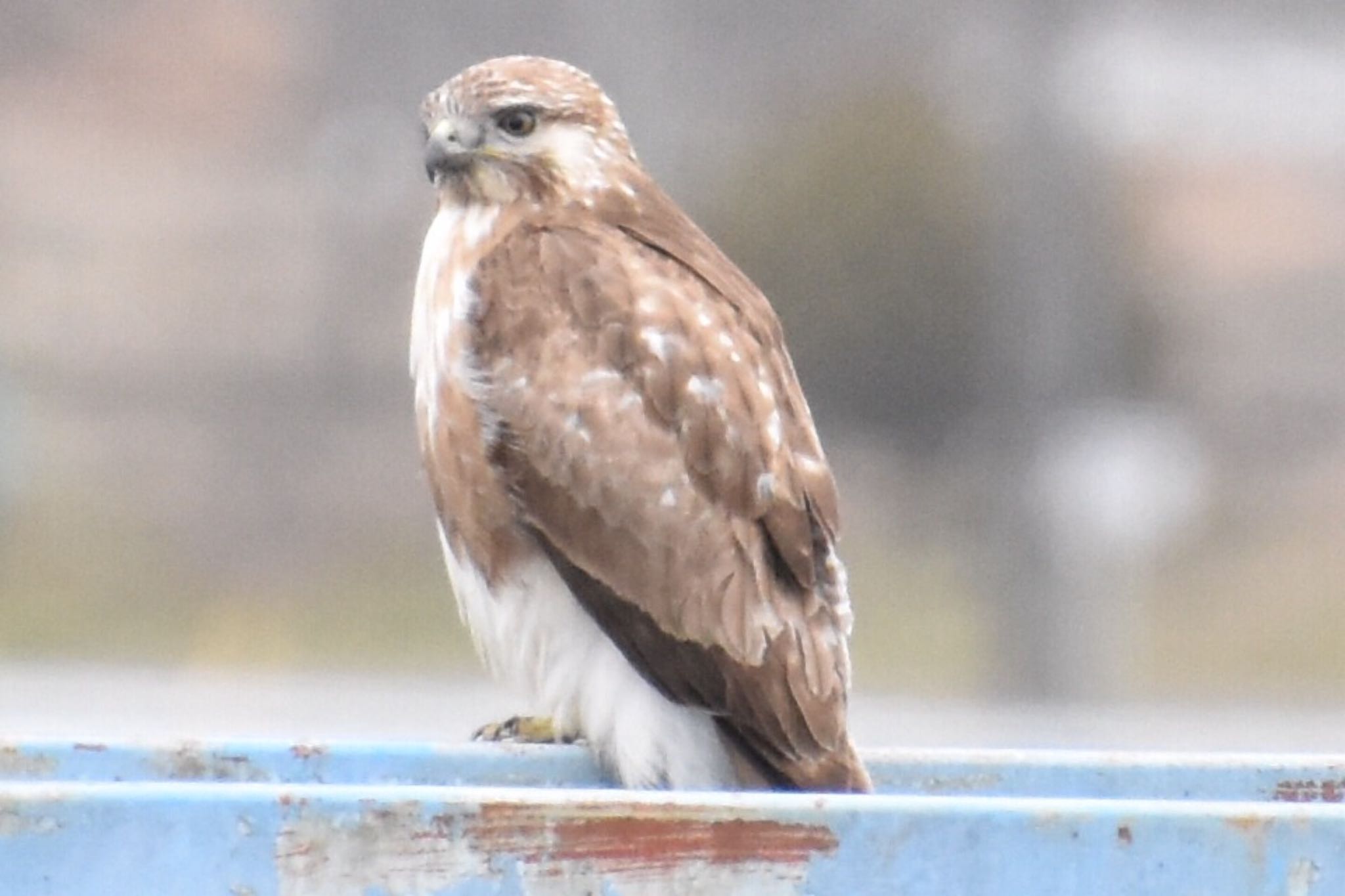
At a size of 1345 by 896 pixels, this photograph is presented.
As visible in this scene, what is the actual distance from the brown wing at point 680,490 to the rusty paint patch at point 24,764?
3.22ft

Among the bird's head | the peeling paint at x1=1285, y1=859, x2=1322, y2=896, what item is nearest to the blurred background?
the bird's head

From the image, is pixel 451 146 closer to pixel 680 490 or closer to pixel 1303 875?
pixel 680 490

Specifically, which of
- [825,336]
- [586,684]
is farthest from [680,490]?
[825,336]

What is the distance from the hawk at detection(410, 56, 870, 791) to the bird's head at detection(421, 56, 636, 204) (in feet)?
0.78

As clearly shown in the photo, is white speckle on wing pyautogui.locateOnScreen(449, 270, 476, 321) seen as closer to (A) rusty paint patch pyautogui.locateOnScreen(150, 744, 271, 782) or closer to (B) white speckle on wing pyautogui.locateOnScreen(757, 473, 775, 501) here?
(B) white speckle on wing pyautogui.locateOnScreen(757, 473, 775, 501)

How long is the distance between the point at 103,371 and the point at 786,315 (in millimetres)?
4086

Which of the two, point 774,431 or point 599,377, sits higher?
point 599,377

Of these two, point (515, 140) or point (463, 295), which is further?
point (515, 140)

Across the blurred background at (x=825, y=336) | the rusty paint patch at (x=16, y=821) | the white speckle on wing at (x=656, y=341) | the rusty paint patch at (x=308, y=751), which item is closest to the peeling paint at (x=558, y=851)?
the rusty paint patch at (x=16, y=821)

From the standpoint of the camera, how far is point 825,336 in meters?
14.2

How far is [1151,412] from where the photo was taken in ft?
44.5

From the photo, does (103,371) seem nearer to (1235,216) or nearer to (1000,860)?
(1235,216)

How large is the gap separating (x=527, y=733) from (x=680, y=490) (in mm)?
596

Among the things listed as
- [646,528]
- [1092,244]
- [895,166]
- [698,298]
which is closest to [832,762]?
[646,528]
